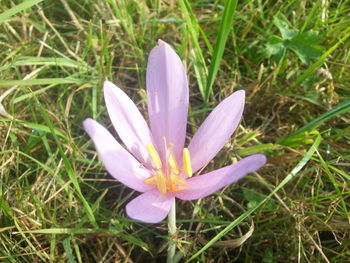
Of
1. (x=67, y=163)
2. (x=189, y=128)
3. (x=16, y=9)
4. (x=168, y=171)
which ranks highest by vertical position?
(x=16, y=9)

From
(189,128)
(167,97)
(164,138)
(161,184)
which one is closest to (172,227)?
(161,184)

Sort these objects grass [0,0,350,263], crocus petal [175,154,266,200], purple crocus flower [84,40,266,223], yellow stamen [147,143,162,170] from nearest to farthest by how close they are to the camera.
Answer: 1. crocus petal [175,154,266,200]
2. purple crocus flower [84,40,266,223]
3. yellow stamen [147,143,162,170]
4. grass [0,0,350,263]

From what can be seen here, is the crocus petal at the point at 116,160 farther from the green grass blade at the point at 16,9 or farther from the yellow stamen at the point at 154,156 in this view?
the green grass blade at the point at 16,9

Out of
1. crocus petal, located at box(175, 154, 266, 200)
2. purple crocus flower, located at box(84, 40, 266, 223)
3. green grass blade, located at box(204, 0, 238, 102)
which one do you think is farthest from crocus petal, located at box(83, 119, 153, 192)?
green grass blade, located at box(204, 0, 238, 102)

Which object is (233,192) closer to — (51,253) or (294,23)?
(51,253)

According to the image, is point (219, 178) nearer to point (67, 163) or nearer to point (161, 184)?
point (161, 184)

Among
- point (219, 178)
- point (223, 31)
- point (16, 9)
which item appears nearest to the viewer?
point (219, 178)

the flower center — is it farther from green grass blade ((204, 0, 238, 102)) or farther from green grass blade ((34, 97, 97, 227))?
green grass blade ((204, 0, 238, 102))

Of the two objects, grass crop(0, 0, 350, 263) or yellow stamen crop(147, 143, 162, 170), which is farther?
grass crop(0, 0, 350, 263)
